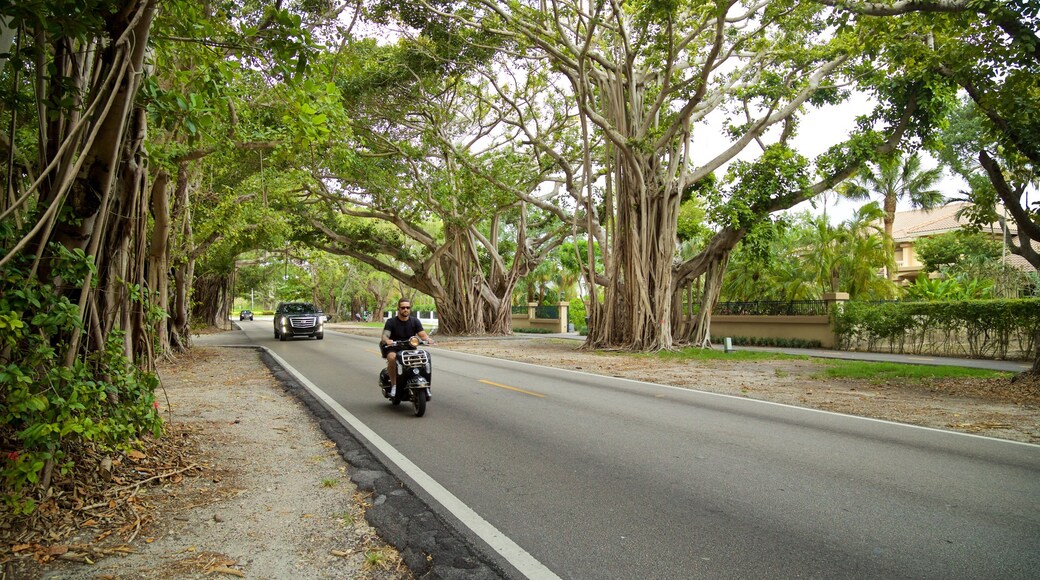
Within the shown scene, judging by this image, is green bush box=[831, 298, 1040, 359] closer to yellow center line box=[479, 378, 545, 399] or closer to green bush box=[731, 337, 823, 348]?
green bush box=[731, 337, 823, 348]

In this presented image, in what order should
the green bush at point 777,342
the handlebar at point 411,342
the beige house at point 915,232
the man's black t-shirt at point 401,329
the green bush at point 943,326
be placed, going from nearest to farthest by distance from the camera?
the handlebar at point 411,342 < the man's black t-shirt at point 401,329 < the green bush at point 943,326 < the green bush at point 777,342 < the beige house at point 915,232

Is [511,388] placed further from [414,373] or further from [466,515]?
[466,515]

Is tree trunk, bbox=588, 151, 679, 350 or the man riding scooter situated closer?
the man riding scooter

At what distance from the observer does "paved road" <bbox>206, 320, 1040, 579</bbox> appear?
3.74m

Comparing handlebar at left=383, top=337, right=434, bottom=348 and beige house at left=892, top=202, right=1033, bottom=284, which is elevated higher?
beige house at left=892, top=202, right=1033, bottom=284

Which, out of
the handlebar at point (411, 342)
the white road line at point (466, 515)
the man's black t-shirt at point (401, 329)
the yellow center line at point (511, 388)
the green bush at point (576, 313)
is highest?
the green bush at point (576, 313)

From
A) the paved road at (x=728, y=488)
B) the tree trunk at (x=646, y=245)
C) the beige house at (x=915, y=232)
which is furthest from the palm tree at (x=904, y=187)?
the paved road at (x=728, y=488)

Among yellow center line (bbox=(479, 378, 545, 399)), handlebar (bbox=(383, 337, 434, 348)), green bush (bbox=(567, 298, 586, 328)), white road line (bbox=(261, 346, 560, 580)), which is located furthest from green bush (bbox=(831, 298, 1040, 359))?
green bush (bbox=(567, 298, 586, 328))

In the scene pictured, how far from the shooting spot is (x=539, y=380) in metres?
12.3

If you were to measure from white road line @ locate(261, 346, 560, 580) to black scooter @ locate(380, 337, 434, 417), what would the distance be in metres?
0.80

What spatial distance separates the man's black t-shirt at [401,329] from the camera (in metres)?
8.71

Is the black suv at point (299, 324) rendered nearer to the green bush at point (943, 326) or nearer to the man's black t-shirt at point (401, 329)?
the man's black t-shirt at point (401, 329)

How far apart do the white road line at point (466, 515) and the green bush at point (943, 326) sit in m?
15.8

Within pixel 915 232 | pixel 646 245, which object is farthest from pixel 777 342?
pixel 915 232
